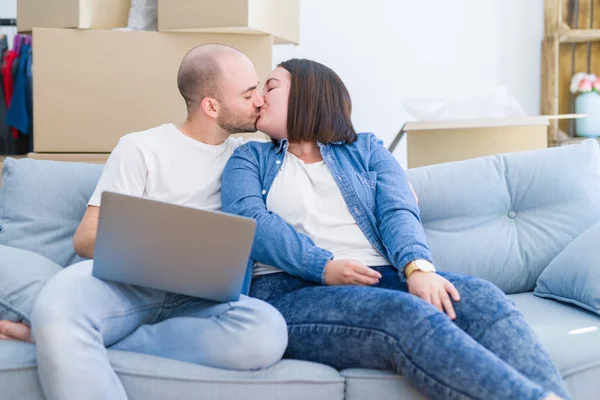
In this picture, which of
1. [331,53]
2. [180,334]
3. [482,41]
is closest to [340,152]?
[180,334]

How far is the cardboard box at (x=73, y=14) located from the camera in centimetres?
237

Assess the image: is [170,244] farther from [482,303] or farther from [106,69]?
[106,69]

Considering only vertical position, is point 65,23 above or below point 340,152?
above

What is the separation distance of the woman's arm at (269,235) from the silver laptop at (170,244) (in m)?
0.20

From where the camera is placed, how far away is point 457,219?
1.92 m

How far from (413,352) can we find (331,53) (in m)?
2.73

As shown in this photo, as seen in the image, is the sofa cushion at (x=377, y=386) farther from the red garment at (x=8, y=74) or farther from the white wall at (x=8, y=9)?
the white wall at (x=8, y=9)

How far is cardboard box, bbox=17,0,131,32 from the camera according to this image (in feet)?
7.78

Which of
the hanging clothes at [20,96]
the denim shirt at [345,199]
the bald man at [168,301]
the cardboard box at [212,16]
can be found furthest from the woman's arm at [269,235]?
the hanging clothes at [20,96]

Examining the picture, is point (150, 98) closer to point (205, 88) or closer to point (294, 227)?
point (205, 88)

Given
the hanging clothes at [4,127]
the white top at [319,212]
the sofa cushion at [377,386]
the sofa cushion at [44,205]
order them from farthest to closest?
the hanging clothes at [4,127] → the sofa cushion at [44,205] → the white top at [319,212] → the sofa cushion at [377,386]

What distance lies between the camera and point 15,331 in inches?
56.5

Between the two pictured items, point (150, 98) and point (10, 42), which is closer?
point (150, 98)

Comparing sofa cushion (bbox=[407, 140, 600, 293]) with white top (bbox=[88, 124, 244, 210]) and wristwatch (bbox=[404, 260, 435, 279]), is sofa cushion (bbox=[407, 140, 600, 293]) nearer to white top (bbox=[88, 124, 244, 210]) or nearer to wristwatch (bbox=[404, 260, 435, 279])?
wristwatch (bbox=[404, 260, 435, 279])
